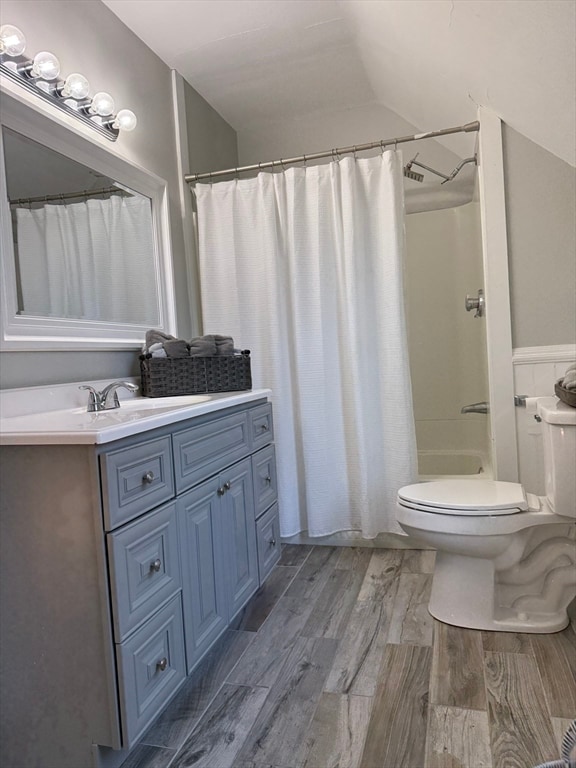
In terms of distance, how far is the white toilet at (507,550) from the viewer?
1.73 m

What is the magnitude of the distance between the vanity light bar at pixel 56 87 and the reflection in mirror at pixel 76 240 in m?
0.15

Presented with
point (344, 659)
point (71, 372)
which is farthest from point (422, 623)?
point (71, 372)

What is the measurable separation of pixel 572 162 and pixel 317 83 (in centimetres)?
136

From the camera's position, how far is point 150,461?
130 cm

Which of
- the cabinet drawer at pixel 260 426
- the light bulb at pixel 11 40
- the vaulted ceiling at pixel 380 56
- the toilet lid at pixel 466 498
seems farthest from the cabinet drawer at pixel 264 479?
the vaulted ceiling at pixel 380 56

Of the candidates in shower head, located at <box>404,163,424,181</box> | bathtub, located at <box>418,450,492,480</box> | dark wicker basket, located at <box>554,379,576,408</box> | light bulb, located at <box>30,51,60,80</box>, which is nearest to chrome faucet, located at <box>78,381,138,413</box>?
light bulb, located at <box>30,51,60,80</box>

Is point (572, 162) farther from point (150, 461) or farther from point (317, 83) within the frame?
point (150, 461)

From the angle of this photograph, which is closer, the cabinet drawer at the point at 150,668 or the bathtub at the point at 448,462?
the cabinet drawer at the point at 150,668

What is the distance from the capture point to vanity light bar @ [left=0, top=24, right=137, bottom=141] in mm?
1520

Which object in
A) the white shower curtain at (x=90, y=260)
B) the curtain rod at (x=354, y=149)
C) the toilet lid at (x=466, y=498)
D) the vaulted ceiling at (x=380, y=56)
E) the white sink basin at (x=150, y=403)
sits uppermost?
the vaulted ceiling at (x=380, y=56)

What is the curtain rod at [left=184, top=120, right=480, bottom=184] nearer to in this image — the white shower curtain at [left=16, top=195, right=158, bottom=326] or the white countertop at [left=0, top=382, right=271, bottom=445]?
the white shower curtain at [left=16, top=195, right=158, bottom=326]

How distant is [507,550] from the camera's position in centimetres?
Answer: 177

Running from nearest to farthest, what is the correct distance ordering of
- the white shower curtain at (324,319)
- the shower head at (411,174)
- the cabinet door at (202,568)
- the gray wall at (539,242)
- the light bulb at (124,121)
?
the cabinet door at (202,568), the light bulb at (124,121), the gray wall at (539,242), the white shower curtain at (324,319), the shower head at (411,174)

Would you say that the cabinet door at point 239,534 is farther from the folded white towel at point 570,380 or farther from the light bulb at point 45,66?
the light bulb at point 45,66
